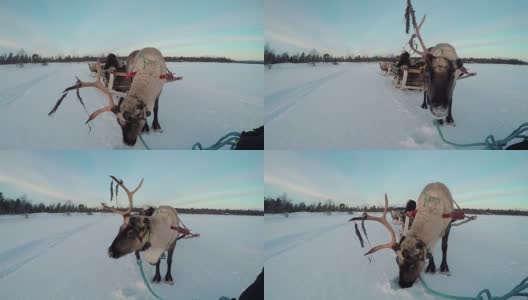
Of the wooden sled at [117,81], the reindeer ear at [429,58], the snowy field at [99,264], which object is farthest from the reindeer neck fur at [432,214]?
the wooden sled at [117,81]

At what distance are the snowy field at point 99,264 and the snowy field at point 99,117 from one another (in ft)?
3.82

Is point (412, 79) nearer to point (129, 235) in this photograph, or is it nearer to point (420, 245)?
point (420, 245)

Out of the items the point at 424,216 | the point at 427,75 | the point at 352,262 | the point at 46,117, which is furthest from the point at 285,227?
the point at 46,117

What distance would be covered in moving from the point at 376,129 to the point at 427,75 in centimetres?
71

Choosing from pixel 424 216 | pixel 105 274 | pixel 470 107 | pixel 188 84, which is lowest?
pixel 105 274

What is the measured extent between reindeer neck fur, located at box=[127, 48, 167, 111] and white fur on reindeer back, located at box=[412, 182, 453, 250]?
2.52 m

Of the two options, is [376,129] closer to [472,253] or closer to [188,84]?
[472,253]

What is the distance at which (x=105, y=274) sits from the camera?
2902 millimetres

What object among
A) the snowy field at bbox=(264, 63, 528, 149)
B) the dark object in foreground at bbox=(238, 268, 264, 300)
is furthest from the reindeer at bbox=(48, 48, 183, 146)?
the dark object in foreground at bbox=(238, 268, 264, 300)

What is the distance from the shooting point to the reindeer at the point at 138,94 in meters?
2.49

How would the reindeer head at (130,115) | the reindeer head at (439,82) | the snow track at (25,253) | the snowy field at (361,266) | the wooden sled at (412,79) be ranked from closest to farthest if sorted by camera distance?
1. the snowy field at (361,266)
2. the reindeer head at (130,115)
3. the reindeer head at (439,82)
4. the snow track at (25,253)
5. the wooden sled at (412,79)

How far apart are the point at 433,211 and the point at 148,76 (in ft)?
9.21

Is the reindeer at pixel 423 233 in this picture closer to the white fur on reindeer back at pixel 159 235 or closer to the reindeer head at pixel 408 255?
the reindeer head at pixel 408 255

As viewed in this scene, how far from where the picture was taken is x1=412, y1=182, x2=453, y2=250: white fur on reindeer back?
2.50 m
